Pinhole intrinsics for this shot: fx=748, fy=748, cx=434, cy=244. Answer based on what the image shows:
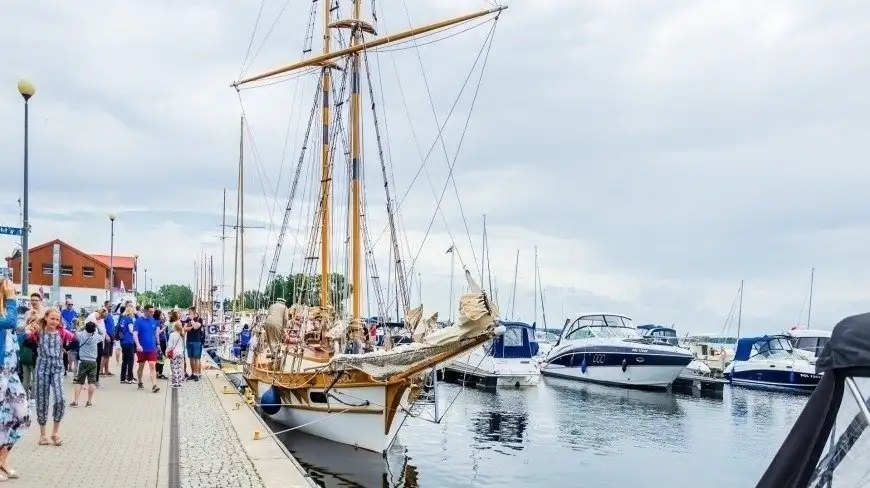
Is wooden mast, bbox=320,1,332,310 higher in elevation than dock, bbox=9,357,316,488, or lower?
higher

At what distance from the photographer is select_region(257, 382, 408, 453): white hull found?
52.3ft

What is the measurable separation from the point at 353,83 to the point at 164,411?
1034 cm

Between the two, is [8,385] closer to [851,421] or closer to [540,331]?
[851,421]

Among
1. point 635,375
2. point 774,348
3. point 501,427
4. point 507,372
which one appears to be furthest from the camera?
point 774,348

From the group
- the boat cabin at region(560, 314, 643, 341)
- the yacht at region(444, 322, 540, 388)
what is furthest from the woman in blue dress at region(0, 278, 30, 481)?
the boat cabin at region(560, 314, 643, 341)

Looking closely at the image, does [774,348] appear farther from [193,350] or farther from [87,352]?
[87,352]

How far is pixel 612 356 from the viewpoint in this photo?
126ft

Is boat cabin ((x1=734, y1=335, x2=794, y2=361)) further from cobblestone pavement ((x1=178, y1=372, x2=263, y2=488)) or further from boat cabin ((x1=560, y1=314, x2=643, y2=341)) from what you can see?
cobblestone pavement ((x1=178, y1=372, x2=263, y2=488))

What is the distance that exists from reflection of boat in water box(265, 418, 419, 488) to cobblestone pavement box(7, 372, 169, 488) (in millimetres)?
3117

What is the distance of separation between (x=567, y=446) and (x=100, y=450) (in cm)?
1297

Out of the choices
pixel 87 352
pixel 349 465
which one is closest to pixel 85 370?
pixel 87 352

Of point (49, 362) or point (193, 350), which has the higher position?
point (49, 362)

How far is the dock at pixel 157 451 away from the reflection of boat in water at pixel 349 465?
1.58 meters

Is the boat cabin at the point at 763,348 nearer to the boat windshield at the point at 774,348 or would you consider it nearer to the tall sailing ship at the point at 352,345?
the boat windshield at the point at 774,348
